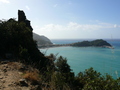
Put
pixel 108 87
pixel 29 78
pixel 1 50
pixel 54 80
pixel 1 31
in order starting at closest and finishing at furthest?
pixel 108 87
pixel 54 80
pixel 29 78
pixel 1 50
pixel 1 31

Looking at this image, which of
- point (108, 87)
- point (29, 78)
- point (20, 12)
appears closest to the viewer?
point (108, 87)

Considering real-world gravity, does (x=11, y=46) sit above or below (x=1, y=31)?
below

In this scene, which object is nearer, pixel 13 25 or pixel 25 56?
pixel 25 56

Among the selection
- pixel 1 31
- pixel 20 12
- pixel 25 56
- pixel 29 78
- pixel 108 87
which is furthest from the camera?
pixel 20 12

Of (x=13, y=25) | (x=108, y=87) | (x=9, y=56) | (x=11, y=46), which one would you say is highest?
(x=13, y=25)

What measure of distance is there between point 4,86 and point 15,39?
18.0ft

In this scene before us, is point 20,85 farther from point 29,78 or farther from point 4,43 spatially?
point 4,43

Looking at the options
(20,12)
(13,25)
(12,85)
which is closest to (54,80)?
(12,85)

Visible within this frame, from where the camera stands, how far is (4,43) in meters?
7.11

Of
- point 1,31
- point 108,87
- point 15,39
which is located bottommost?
point 108,87

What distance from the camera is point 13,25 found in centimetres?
830

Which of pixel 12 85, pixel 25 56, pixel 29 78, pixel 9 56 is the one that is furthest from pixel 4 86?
pixel 9 56

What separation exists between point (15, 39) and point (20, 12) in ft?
31.8

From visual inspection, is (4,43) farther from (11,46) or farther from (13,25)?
(13,25)
